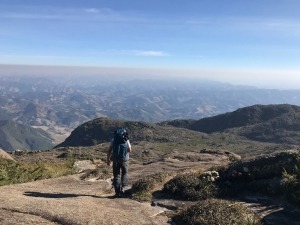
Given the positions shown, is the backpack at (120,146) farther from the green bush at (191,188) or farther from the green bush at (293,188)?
the green bush at (293,188)

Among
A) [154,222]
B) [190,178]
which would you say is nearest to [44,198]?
[154,222]

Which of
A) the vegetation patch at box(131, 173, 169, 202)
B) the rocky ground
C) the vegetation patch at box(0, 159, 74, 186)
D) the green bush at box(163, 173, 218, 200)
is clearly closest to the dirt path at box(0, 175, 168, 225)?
the rocky ground

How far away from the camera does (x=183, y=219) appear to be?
41.8 feet

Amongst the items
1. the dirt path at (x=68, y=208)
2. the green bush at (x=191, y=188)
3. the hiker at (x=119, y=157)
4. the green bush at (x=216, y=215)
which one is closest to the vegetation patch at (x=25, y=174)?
the dirt path at (x=68, y=208)

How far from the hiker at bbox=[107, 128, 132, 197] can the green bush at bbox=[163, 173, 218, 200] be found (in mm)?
1952

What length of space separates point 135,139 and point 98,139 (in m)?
25.3

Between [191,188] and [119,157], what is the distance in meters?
3.30

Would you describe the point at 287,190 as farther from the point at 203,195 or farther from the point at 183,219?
the point at 183,219

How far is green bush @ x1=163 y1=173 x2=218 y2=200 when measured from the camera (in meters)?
15.6

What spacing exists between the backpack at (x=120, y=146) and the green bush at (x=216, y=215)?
12.7 feet

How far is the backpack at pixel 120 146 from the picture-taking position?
52.4ft

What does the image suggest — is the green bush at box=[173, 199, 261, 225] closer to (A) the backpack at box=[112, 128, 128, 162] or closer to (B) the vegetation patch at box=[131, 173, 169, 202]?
(B) the vegetation patch at box=[131, 173, 169, 202]

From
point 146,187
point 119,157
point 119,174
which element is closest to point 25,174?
point 119,174

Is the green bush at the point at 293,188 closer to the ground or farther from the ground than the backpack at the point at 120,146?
closer to the ground
